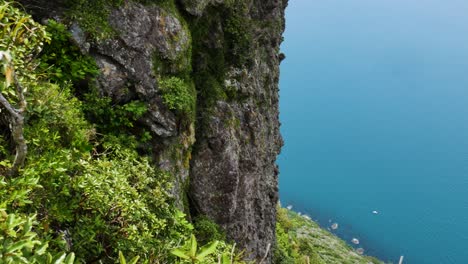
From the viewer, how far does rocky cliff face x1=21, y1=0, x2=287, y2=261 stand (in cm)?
834

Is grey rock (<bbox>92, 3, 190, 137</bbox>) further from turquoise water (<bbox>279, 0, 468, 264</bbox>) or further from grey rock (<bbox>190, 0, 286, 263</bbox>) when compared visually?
turquoise water (<bbox>279, 0, 468, 264</bbox>)

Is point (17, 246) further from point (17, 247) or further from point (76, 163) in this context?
point (76, 163)

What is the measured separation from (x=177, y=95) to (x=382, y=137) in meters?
115

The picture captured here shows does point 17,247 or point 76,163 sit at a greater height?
point 76,163

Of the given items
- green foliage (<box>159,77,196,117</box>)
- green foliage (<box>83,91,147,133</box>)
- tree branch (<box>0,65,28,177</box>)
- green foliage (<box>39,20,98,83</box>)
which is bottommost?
tree branch (<box>0,65,28,177</box>)

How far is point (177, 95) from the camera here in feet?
30.0

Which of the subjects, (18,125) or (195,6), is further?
(195,6)

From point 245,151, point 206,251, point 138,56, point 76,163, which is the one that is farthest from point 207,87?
point 206,251

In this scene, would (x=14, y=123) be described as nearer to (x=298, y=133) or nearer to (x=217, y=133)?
(x=217, y=133)

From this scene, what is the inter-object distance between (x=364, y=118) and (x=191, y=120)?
4872 inches

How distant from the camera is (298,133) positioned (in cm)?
11138

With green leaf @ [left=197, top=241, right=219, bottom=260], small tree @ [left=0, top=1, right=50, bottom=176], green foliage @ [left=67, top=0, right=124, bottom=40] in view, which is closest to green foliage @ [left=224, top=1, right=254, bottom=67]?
green foliage @ [left=67, top=0, right=124, bottom=40]

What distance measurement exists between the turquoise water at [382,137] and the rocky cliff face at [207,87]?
61.2 m

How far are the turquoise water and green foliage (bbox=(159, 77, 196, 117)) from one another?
66780 mm
